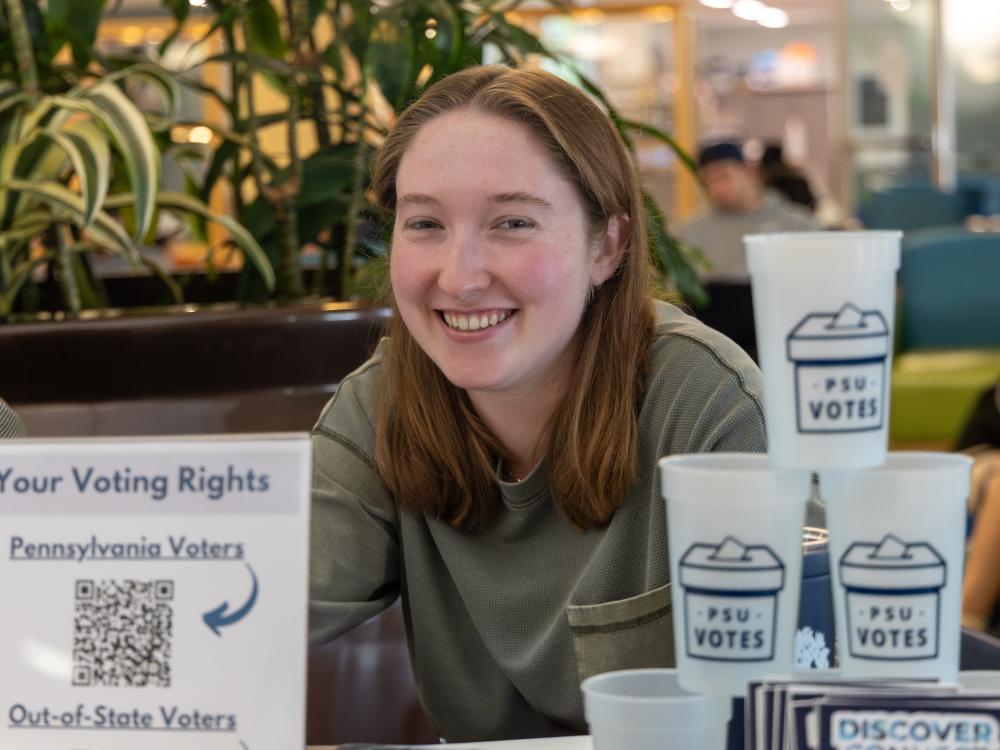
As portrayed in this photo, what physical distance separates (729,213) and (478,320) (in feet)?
16.1

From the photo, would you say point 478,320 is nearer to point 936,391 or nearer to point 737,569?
point 737,569

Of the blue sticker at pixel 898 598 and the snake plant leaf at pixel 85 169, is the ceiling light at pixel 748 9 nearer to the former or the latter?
the snake plant leaf at pixel 85 169

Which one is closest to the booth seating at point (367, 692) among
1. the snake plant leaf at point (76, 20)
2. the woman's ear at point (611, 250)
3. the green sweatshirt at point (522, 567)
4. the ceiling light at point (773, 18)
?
the green sweatshirt at point (522, 567)

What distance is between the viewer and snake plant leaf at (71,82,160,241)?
185cm

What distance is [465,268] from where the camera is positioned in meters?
1.25

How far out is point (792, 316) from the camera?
795mm

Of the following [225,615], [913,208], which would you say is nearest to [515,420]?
[225,615]

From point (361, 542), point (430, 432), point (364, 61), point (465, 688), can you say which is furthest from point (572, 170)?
point (364, 61)

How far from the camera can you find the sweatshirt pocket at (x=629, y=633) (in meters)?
1.21

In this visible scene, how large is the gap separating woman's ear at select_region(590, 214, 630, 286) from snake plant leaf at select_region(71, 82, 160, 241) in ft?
2.34

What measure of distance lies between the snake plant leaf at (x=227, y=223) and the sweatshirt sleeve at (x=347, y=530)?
653 millimetres

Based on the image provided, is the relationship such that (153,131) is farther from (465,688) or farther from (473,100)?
(465,688)

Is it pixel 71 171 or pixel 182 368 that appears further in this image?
pixel 71 171

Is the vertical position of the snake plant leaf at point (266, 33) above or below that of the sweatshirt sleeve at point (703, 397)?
above
